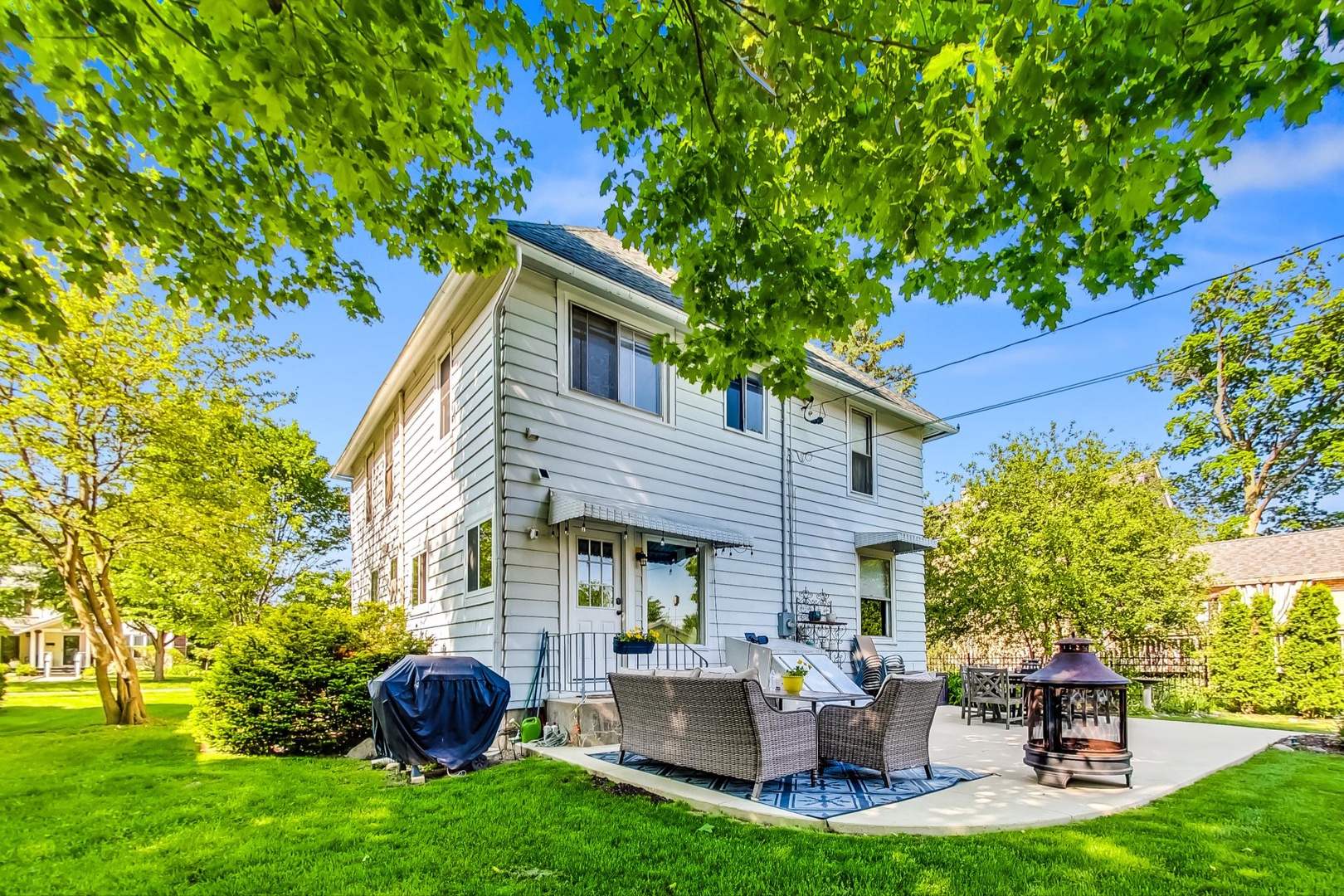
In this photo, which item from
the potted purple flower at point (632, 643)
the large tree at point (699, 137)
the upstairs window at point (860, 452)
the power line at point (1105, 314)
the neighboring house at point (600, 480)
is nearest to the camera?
the large tree at point (699, 137)

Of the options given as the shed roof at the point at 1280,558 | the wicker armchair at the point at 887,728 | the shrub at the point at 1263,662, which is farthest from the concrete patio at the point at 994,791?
the shed roof at the point at 1280,558

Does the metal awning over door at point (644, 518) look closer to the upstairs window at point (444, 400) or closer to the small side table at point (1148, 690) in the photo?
the upstairs window at point (444, 400)

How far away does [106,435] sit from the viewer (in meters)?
10.1

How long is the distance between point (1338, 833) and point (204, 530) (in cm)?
1342

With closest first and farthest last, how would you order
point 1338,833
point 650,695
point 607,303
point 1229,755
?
point 1338,833 < point 650,695 < point 1229,755 < point 607,303

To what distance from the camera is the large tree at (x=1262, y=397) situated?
1927 centimetres

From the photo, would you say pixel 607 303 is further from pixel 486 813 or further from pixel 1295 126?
pixel 1295 126

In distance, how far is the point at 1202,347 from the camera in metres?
21.8

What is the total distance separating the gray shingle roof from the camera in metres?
8.91

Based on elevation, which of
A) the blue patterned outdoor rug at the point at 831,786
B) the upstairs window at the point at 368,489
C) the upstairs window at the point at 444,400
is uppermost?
the upstairs window at the point at 444,400

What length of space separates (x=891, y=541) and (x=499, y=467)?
24.8ft

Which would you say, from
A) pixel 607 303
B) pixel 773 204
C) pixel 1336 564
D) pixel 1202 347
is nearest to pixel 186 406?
pixel 607 303

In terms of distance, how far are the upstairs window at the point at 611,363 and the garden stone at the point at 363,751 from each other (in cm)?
480

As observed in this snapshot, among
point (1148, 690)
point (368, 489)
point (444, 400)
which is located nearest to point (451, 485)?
point (444, 400)
